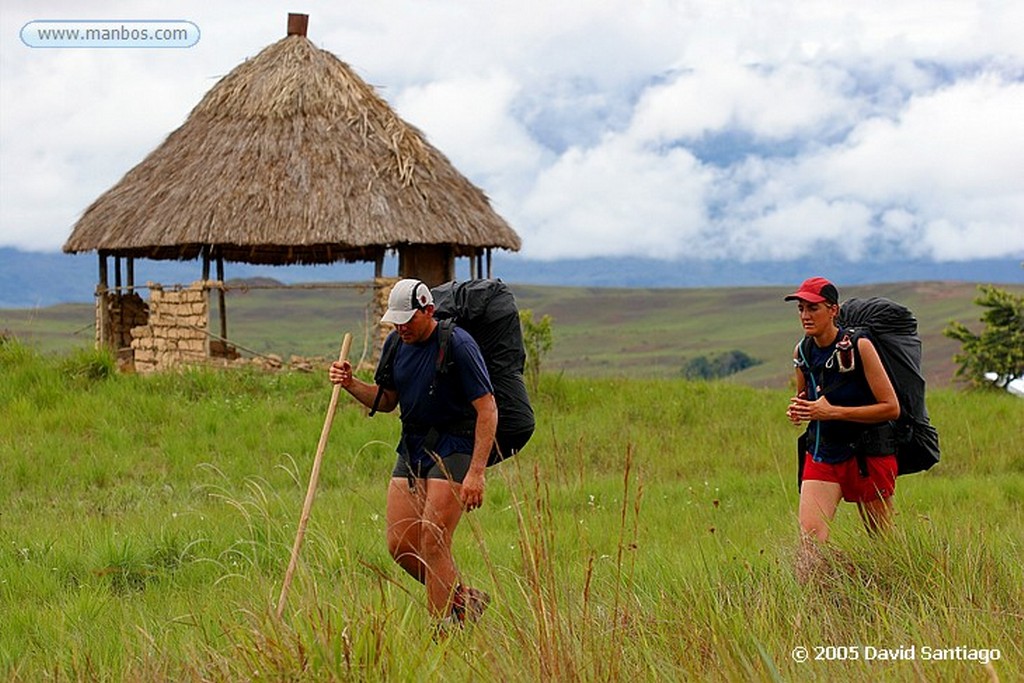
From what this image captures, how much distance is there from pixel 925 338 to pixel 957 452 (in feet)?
275

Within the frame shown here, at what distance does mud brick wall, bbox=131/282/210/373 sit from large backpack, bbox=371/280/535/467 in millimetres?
11278

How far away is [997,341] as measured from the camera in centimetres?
2138

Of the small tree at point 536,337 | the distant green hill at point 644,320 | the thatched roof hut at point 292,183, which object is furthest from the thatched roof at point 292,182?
the distant green hill at point 644,320

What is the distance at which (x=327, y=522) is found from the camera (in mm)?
7715

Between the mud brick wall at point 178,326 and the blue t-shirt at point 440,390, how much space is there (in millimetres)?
11386

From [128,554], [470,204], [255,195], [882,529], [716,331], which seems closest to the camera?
[882,529]

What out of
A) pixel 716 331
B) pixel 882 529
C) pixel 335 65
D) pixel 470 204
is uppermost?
pixel 335 65


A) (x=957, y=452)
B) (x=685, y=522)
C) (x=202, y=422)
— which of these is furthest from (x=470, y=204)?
(x=685, y=522)

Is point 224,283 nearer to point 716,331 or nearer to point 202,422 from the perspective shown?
point 202,422

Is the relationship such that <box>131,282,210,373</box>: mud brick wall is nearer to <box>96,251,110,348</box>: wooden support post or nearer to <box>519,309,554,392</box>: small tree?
<box>96,251,110,348</box>: wooden support post

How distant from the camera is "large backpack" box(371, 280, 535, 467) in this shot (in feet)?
18.7

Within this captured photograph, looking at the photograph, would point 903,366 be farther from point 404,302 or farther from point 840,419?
point 404,302

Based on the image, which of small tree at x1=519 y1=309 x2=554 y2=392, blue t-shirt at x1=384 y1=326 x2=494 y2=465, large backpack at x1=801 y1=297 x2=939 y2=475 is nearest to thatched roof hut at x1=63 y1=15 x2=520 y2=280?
small tree at x1=519 y1=309 x2=554 y2=392
